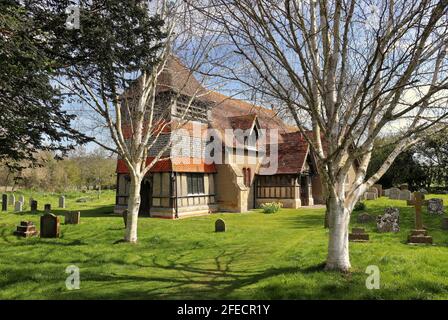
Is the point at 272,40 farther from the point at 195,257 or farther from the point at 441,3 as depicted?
the point at 195,257

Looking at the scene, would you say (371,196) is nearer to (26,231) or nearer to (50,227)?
(50,227)

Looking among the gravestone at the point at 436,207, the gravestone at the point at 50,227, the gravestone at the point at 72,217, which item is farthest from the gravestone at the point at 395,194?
the gravestone at the point at 50,227

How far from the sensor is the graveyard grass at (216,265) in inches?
287

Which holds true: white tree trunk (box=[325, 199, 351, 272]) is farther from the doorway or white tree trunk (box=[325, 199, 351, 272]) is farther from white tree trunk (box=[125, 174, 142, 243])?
the doorway

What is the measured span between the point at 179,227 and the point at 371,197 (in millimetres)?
21059

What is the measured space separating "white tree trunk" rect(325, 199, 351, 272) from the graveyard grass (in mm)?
282

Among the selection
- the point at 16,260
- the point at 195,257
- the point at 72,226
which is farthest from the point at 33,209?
the point at 195,257

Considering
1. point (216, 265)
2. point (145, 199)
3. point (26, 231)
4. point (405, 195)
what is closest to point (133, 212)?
point (216, 265)

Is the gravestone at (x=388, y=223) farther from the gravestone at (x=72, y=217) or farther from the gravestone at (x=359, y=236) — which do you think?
the gravestone at (x=72, y=217)

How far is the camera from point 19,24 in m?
6.45

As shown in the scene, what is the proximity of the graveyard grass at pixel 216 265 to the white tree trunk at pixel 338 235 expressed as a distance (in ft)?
0.92

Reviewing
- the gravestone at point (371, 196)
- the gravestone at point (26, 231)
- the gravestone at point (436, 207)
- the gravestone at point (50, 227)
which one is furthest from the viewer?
the gravestone at point (371, 196)

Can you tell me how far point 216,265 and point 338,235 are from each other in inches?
150

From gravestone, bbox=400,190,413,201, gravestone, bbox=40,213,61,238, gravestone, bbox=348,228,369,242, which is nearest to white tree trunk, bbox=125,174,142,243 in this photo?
gravestone, bbox=40,213,61,238
